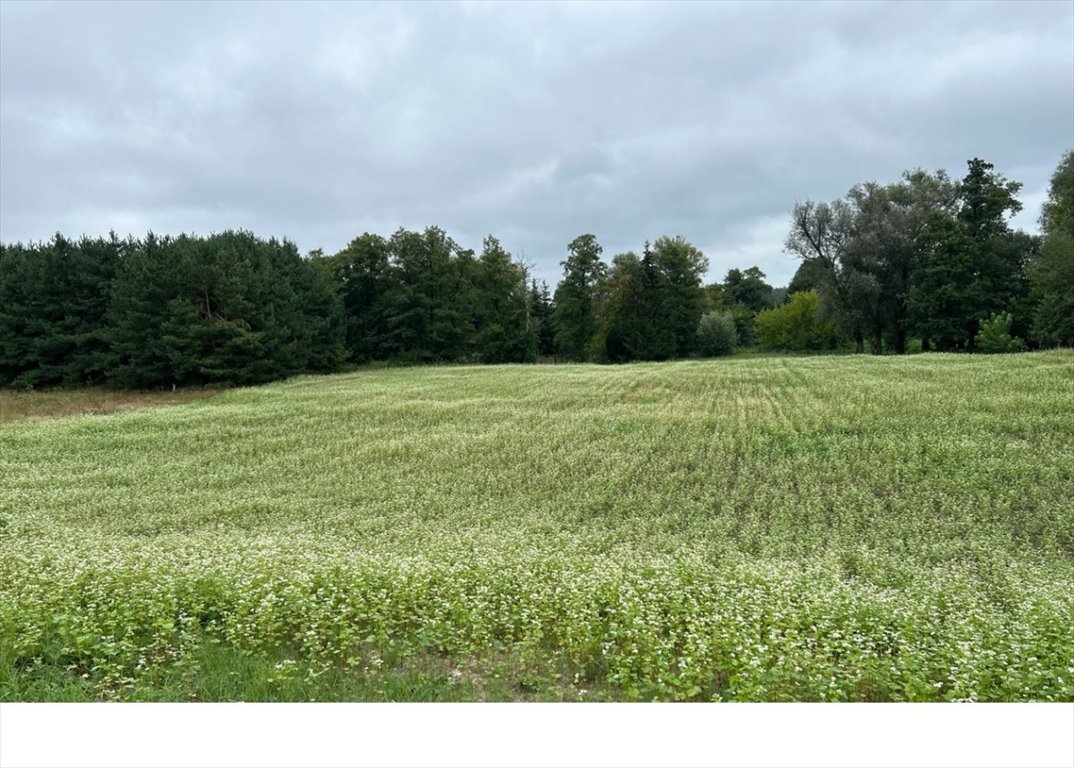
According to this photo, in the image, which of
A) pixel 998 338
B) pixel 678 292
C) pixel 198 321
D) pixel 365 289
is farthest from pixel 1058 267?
pixel 365 289

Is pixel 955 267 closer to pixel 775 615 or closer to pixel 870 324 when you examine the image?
pixel 870 324

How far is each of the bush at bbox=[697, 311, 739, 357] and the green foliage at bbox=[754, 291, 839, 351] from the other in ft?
38.9

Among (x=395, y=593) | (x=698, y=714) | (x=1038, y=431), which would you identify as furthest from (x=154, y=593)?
(x=1038, y=431)

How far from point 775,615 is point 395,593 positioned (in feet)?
11.2

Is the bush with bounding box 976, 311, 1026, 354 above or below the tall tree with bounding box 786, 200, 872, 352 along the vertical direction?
below

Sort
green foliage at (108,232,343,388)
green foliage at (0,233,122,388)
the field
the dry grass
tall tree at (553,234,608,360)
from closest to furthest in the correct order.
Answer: the field, the dry grass, green foliage at (108,232,343,388), green foliage at (0,233,122,388), tall tree at (553,234,608,360)

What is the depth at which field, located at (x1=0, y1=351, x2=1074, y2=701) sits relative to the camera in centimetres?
463

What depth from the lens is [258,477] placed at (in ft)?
52.4

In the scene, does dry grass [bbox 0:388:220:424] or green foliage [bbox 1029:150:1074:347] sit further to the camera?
green foliage [bbox 1029:150:1074:347]

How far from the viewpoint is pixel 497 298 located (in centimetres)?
6088

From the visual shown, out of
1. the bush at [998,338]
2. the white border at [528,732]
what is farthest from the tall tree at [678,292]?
the white border at [528,732]

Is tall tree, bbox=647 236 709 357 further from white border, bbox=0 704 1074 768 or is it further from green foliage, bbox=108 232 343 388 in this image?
white border, bbox=0 704 1074 768

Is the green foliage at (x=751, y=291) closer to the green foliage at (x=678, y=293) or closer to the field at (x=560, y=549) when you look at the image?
the green foliage at (x=678, y=293)

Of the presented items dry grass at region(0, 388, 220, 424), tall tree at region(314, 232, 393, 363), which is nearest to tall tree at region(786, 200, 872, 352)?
tall tree at region(314, 232, 393, 363)
